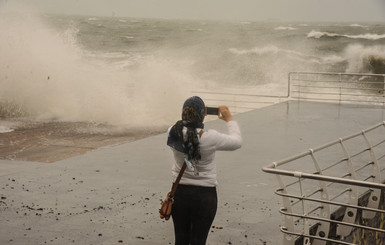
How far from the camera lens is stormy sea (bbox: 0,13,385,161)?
20.2 meters

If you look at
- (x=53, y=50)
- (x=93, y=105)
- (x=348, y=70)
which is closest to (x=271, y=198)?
(x=93, y=105)

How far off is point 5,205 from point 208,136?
3145mm

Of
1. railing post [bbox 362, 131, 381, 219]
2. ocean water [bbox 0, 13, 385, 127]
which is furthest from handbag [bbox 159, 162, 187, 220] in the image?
ocean water [bbox 0, 13, 385, 127]

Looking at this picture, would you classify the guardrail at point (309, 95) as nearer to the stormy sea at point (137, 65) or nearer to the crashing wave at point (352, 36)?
the stormy sea at point (137, 65)

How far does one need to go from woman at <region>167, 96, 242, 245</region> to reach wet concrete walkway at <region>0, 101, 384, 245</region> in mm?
1291

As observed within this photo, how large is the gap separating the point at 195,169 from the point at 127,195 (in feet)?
9.60

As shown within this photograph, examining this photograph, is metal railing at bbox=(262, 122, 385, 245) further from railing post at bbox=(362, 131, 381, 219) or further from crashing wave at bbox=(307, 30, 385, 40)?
crashing wave at bbox=(307, 30, 385, 40)

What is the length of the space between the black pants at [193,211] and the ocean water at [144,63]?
1455 centimetres

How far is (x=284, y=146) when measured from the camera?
9.24 meters

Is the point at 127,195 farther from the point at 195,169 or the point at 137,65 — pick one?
the point at 137,65

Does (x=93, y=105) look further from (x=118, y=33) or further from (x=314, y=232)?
(x=118, y=33)

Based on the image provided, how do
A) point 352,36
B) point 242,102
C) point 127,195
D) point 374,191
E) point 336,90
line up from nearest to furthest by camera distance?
point 374,191 < point 127,195 < point 242,102 < point 336,90 < point 352,36

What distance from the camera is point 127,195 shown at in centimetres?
634

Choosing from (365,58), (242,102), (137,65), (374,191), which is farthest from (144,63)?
(374,191)
